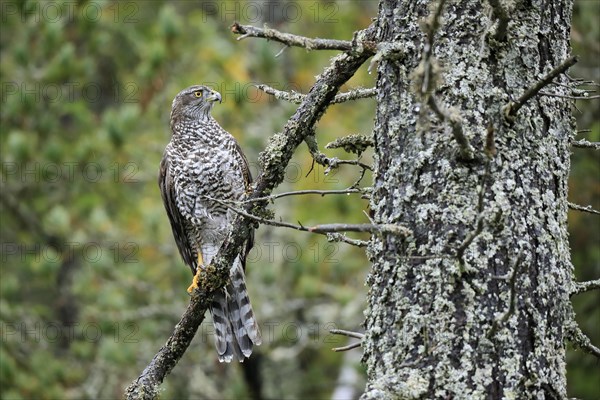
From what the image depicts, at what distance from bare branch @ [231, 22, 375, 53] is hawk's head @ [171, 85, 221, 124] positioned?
337cm

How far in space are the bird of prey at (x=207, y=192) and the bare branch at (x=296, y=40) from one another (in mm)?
2799

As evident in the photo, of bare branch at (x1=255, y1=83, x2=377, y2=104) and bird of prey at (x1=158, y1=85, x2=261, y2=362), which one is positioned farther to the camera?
bird of prey at (x1=158, y1=85, x2=261, y2=362)

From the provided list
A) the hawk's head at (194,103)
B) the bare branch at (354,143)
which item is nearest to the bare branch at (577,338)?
the bare branch at (354,143)

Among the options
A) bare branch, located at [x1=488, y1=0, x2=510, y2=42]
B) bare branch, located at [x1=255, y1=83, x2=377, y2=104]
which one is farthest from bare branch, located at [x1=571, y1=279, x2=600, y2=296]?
bare branch, located at [x1=255, y1=83, x2=377, y2=104]

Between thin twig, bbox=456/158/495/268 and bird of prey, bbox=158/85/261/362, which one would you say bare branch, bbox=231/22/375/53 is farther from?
bird of prey, bbox=158/85/261/362

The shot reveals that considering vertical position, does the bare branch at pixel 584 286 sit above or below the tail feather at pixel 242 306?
below

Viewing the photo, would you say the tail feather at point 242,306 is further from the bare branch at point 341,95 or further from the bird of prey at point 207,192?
the bare branch at point 341,95

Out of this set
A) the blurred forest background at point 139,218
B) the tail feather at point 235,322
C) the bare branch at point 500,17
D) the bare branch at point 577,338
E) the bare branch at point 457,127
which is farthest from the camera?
the blurred forest background at point 139,218

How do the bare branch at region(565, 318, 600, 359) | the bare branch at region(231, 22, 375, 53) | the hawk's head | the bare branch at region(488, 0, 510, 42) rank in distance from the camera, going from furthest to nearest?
the hawk's head, the bare branch at region(565, 318, 600, 359), the bare branch at region(231, 22, 375, 53), the bare branch at region(488, 0, 510, 42)

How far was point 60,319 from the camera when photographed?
10.3 metres

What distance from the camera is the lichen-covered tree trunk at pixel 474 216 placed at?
98.2 inches

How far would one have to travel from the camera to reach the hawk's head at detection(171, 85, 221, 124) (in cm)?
607

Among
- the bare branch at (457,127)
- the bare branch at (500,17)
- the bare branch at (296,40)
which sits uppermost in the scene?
the bare branch at (296,40)

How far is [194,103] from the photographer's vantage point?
6.11 meters
